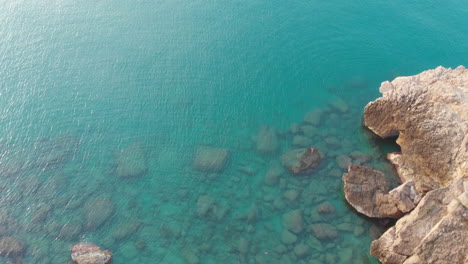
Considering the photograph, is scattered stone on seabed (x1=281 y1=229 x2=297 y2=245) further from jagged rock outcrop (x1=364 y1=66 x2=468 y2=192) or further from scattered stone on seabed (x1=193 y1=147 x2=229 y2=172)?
jagged rock outcrop (x1=364 y1=66 x2=468 y2=192)

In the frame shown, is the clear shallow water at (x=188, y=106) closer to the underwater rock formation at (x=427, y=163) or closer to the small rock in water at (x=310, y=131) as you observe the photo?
the small rock in water at (x=310, y=131)

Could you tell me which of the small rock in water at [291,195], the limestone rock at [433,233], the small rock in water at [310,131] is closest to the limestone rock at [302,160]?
the small rock in water at [291,195]

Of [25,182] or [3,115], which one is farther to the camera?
[3,115]

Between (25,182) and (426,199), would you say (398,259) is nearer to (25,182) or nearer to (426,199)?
(426,199)

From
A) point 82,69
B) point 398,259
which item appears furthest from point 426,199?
point 82,69

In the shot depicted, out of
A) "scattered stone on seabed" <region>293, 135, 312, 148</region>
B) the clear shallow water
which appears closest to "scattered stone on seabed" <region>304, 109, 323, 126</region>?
the clear shallow water

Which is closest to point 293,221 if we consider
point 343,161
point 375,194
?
point 375,194

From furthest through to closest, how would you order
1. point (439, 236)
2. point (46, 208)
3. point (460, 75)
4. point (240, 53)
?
1. point (240, 53)
2. point (460, 75)
3. point (46, 208)
4. point (439, 236)
